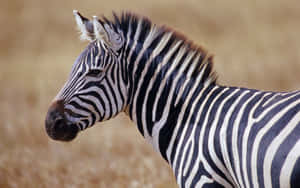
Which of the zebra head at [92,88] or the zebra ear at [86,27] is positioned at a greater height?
the zebra ear at [86,27]

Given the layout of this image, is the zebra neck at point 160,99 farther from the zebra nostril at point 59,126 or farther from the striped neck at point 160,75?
the zebra nostril at point 59,126

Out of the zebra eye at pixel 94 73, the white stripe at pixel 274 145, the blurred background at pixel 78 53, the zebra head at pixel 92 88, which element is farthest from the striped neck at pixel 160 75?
the blurred background at pixel 78 53

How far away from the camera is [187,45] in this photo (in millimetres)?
4473

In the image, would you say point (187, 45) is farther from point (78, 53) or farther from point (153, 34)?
point (78, 53)

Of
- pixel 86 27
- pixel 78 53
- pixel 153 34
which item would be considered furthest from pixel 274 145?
pixel 78 53

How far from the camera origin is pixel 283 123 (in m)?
3.49

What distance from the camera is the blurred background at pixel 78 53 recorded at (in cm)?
762

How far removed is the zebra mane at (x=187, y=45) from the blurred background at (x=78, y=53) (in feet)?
8.98

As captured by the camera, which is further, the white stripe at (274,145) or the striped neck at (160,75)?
the striped neck at (160,75)

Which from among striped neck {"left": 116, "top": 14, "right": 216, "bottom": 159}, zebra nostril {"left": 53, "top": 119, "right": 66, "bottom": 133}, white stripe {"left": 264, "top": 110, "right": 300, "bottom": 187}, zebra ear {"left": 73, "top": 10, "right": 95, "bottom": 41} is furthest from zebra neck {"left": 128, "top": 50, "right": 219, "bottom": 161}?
white stripe {"left": 264, "top": 110, "right": 300, "bottom": 187}

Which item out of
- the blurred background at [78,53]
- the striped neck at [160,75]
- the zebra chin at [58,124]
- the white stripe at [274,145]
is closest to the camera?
the white stripe at [274,145]

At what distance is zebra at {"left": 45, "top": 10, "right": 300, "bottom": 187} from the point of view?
3801 mm

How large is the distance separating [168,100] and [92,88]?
64 cm

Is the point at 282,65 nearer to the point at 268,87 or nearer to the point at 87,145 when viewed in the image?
the point at 268,87
